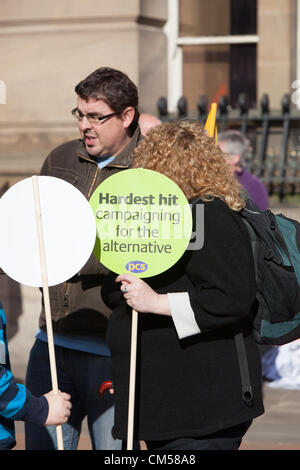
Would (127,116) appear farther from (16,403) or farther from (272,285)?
(16,403)

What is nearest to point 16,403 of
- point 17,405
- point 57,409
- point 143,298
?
point 17,405

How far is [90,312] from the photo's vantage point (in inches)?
145

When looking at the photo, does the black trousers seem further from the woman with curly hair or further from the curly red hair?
the curly red hair

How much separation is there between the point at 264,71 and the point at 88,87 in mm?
4388

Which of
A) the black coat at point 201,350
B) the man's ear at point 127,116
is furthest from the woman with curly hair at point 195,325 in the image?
the man's ear at point 127,116

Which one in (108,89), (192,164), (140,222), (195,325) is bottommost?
(195,325)

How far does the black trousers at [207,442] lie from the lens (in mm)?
3072

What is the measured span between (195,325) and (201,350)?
11cm

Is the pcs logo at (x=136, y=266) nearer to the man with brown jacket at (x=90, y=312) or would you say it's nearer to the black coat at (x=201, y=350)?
the black coat at (x=201, y=350)

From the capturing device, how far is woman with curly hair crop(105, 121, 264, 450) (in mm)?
3021

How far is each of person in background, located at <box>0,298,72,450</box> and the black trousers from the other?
0.36 m
